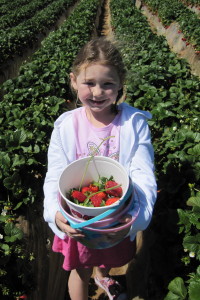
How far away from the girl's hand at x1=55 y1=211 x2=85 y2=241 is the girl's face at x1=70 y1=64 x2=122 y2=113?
680 mm

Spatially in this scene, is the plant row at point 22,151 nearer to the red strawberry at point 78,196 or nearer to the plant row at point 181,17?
the red strawberry at point 78,196

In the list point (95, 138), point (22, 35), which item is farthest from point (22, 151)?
point (22, 35)

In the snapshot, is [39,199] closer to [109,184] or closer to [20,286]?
[20,286]

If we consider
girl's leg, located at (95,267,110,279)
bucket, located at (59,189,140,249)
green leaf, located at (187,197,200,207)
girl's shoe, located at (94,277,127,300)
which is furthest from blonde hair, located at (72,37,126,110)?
girl's shoe, located at (94,277,127,300)

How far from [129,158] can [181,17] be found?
1027cm

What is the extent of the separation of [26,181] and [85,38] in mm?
6402

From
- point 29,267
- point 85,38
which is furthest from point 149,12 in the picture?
point 29,267

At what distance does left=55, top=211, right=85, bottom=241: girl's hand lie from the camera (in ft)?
4.33

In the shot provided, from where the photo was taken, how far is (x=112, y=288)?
2482mm

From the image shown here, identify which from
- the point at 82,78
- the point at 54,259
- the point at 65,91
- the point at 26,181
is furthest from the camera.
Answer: the point at 65,91

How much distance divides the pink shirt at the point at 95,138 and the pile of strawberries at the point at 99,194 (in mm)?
319

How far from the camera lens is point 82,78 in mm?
1582

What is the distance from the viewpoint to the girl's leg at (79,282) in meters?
2.02

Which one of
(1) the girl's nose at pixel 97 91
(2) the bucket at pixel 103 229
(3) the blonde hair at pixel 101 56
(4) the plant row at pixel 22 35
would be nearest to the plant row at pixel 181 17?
(4) the plant row at pixel 22 35
